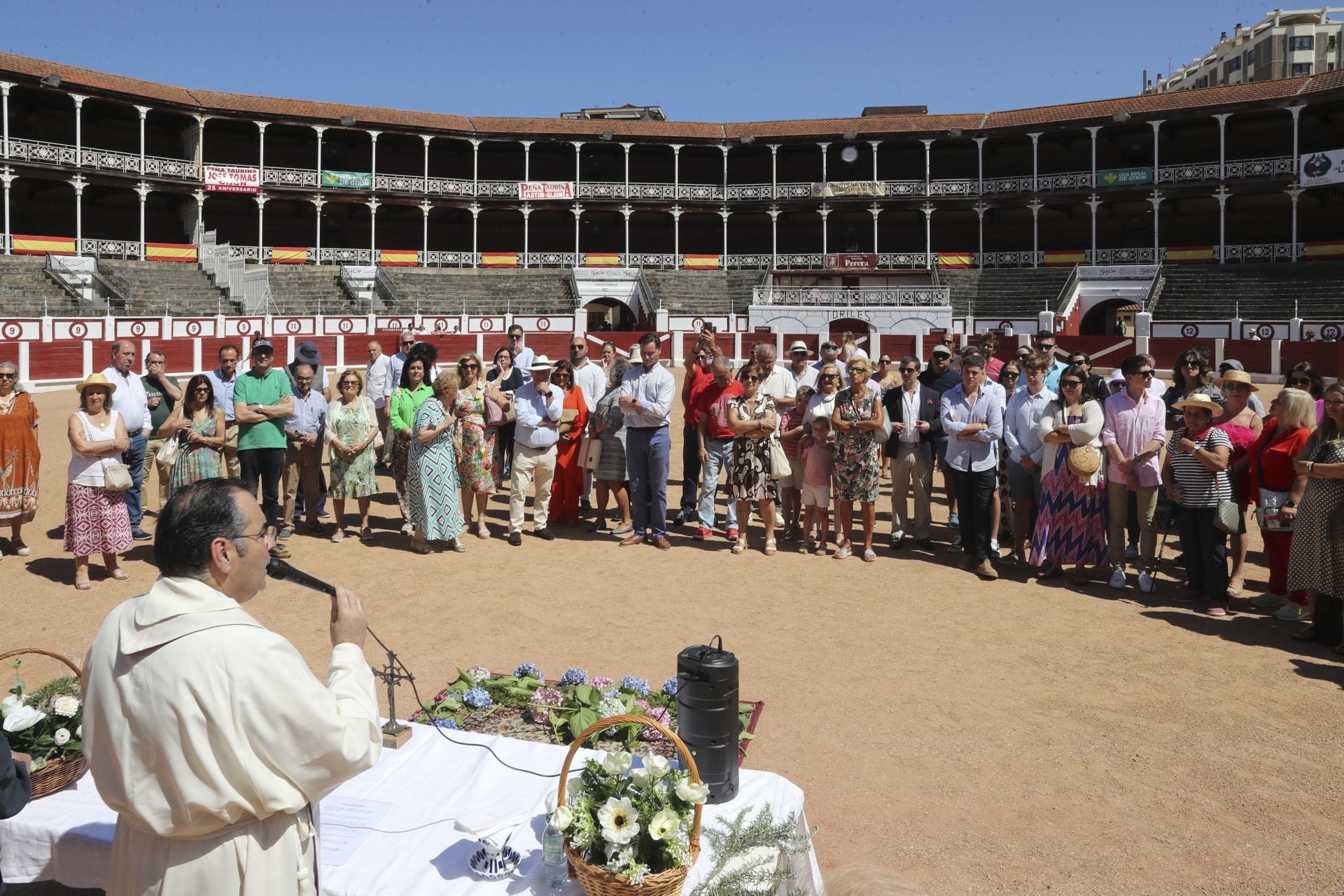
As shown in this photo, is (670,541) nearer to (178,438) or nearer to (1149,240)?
(178,438)

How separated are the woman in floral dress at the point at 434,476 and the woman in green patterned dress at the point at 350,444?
1.39 ft

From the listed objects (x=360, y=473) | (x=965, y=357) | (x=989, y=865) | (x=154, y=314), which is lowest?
(x=989, y=865)

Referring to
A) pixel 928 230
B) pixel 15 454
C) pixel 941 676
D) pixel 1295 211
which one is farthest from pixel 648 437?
pixel 1295 211

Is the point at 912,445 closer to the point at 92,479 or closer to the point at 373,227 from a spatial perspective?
the point at 92,479

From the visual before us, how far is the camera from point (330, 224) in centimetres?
3725

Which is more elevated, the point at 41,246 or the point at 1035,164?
the point at 1035,164

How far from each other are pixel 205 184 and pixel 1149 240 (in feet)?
101

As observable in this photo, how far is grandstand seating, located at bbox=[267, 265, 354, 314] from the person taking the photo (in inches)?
1180

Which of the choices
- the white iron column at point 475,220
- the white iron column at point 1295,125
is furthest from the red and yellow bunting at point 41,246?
the white iron column at point 1295,125

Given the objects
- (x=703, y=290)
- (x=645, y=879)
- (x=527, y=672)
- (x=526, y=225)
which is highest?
(x=526, y=225)

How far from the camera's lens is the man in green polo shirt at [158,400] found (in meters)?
8.40

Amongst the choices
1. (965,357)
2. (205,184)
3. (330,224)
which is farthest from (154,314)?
(965,357)

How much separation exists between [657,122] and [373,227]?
37.0 feet

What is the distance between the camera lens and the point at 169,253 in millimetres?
31984
